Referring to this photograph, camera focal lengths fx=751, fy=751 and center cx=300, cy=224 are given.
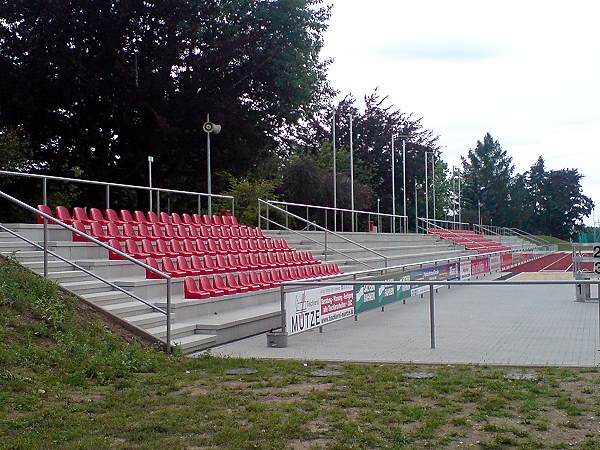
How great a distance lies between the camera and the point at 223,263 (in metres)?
17.6

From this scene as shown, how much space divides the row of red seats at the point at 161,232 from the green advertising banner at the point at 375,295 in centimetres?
533

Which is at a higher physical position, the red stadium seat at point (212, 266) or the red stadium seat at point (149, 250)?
the red stadium seat at point (149, 250)

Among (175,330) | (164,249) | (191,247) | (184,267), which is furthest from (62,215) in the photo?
(175,330)

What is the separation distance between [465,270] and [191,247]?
11.6 m

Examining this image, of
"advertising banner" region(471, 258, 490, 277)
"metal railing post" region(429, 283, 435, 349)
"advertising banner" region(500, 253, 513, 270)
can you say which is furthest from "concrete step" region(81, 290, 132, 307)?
"advertising banner" region(500, 253, 513, 270)

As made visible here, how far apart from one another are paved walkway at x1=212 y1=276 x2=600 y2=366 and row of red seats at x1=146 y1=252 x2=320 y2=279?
2666 mm

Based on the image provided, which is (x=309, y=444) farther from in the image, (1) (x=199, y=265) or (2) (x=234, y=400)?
(1) (x=199, y=265)

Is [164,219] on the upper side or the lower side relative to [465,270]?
upper

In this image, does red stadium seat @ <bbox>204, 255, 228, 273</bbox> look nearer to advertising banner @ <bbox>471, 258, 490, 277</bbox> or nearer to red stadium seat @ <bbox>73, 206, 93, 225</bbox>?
red stadium seat @ <bbox>73, 206, 93, 225</bbox>

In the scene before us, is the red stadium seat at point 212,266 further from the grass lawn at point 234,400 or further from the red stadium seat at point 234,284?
the grass lawn at point 234,400

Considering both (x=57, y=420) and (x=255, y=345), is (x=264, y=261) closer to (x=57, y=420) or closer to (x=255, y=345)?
(x=255, y=345)

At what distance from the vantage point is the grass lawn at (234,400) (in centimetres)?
650

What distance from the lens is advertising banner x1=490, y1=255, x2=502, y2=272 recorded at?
31.6 meters

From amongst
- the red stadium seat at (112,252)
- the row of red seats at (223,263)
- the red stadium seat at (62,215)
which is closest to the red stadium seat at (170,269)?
the row of red seats at (223,263)
